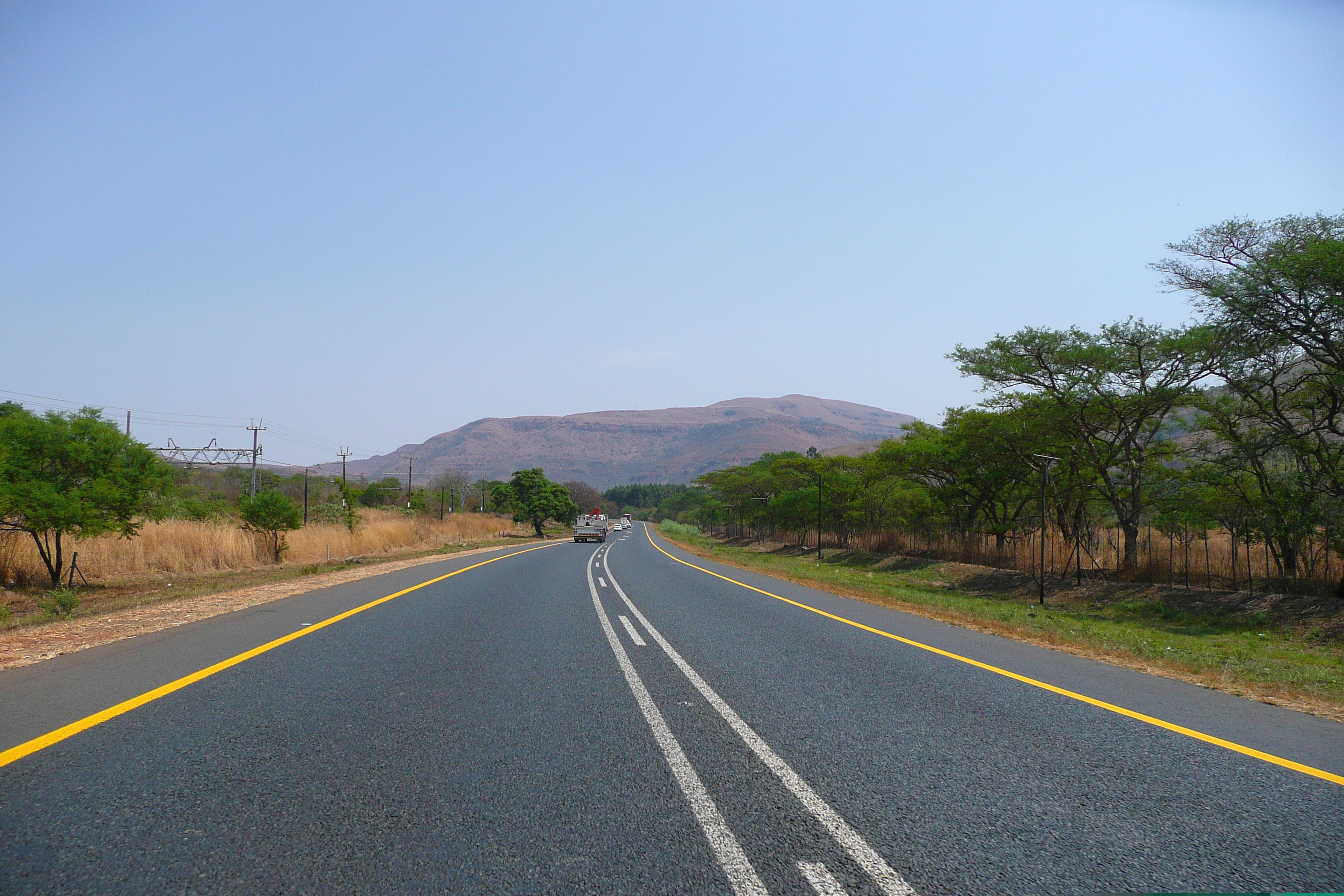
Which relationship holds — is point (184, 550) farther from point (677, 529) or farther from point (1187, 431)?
point (677, 529)

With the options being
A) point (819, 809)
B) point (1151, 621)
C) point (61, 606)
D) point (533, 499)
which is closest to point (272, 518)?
point (61, 606)

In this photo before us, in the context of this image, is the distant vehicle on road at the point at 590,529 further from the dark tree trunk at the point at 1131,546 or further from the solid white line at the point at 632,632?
the solid white line at the point at 632,632

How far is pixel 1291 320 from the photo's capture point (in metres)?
20.0

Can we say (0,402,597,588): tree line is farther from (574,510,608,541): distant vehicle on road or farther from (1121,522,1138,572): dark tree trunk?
(574,510,608,541): distant vehicle on road

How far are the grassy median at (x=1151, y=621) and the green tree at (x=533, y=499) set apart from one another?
1897 inches

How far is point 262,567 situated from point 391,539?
14667mm

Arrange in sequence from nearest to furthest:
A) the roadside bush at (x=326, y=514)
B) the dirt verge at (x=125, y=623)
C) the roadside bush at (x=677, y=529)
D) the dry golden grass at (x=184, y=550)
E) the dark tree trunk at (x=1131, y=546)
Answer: the dirt verge at (x=125, y=623) < the dry golden grass at (x=184, y=550) < the dark tree trunk at (x=1131, y=546) < the roadside bush at (x=326, y=514) < the roadside bush at (x=677, y=529)

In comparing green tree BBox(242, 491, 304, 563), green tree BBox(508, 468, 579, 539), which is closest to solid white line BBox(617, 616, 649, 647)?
green tree BBox(242, 491, 304, 563)

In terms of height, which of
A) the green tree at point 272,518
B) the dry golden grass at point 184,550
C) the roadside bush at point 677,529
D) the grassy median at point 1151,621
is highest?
the green tree at point 272,518

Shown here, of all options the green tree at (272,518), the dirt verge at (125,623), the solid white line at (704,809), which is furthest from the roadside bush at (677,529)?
the solid white line at (704,809)

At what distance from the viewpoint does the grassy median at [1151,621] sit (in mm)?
9039

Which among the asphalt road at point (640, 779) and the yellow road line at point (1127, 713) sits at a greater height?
the asphalt road at point (640, 779)

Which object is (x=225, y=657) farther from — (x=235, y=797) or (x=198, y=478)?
(x=198, y=478)

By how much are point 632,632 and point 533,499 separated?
75628 mm
